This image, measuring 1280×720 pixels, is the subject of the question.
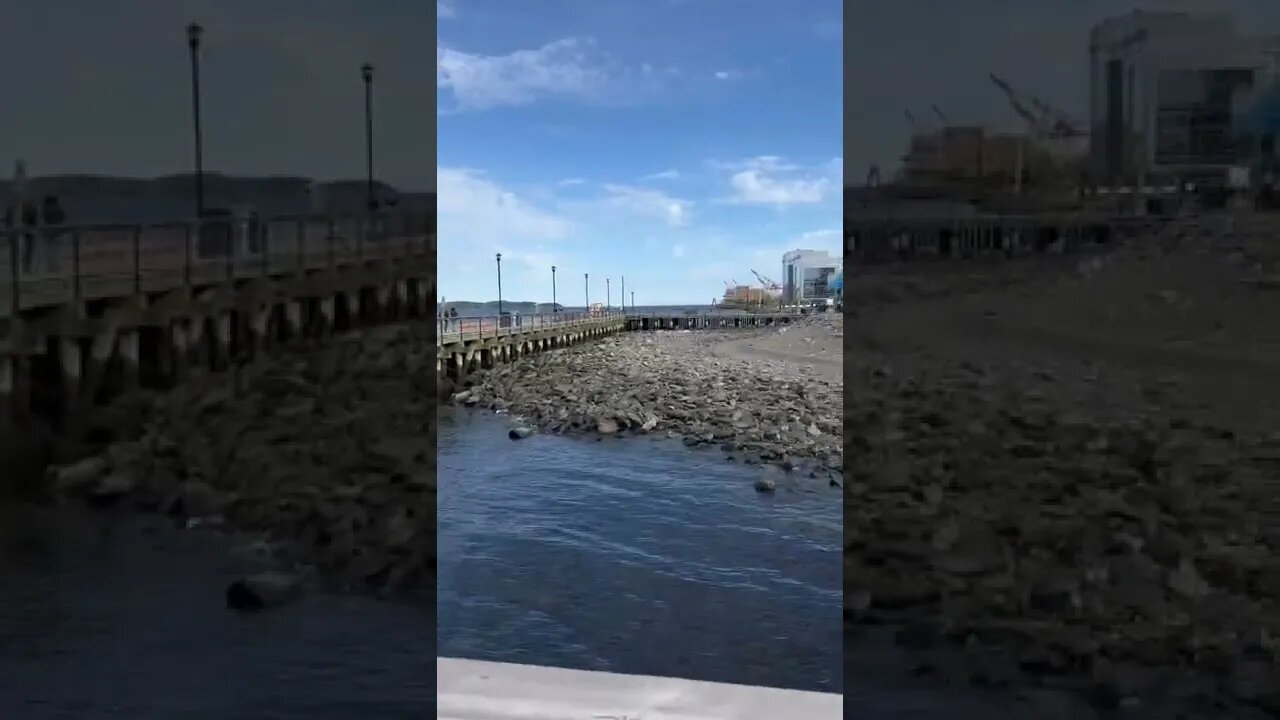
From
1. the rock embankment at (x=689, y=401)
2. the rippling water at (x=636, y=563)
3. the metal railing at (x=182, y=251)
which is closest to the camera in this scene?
the metal railing at (x=182, y=251)

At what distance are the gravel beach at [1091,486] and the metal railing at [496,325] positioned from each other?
1142cm

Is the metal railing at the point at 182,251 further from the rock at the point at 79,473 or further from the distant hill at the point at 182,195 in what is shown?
A: the rock at the point at 79,473

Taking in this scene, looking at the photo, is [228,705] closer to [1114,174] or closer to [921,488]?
[921,488]

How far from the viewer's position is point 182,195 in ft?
6.88

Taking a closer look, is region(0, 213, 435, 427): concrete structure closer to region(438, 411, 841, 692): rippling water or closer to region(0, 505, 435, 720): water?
region(0, 505, 435, 720): water

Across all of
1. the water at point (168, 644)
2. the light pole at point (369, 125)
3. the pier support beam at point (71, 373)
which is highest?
the light pole at point (369, 125)

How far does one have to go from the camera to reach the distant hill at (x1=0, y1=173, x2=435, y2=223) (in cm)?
204

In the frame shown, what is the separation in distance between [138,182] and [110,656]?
3.41 feet

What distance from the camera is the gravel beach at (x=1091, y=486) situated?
6.98 ft

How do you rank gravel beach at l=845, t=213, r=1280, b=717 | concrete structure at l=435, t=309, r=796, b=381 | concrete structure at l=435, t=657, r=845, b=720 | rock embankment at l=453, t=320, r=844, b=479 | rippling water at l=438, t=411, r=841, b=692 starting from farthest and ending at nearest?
concrete structure at l=435, t=309, r=796, b=381 → rock embankment at l=453, t=320, r=844, b=479 → rippling water at l=438, t=411, r=841, b=692 → concrete structure at l=435, t=657, r=845, b=720 → gravel beach at l=845, t=213, r=1280, b=717

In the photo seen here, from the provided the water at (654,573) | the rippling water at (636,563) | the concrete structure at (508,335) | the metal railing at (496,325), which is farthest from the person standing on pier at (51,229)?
the metal railing at (496,325)

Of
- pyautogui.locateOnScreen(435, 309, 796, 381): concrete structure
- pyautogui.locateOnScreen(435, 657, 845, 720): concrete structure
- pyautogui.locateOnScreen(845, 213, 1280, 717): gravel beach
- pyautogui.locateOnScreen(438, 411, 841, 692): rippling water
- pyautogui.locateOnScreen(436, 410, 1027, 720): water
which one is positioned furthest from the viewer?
pyautogui.locateOnScreen(435, 309, 796, 381): concrete structure

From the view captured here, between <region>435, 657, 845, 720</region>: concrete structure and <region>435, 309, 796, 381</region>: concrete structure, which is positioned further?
<region>435, 309, 796, 381</region>: concrete structure

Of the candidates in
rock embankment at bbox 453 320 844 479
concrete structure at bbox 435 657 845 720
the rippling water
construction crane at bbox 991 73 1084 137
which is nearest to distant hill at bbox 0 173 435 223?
concrete structure at bbox 435 657 845 720
